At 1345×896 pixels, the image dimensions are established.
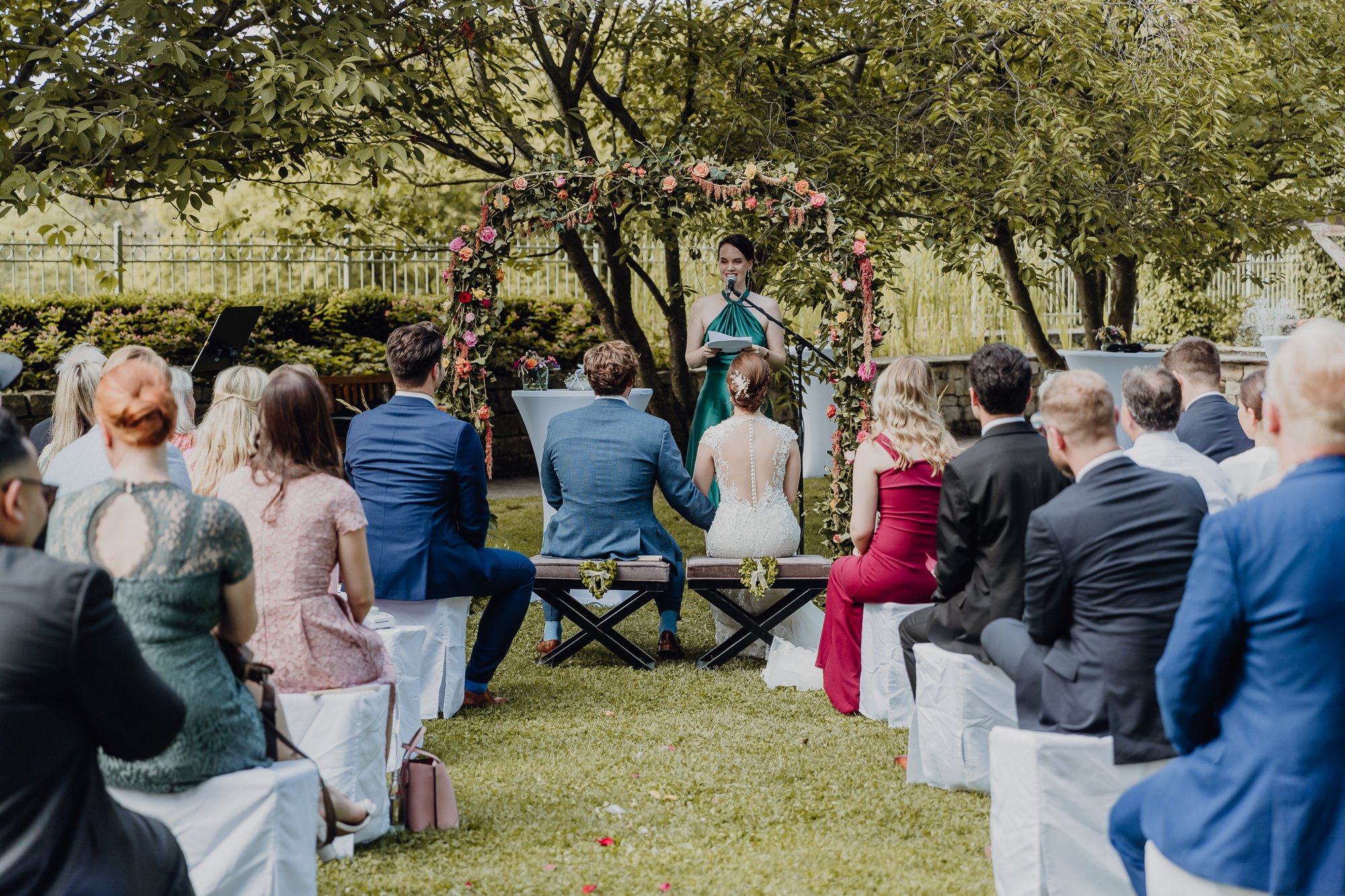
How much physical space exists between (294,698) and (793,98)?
657 centimetres

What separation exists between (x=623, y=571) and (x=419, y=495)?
1207 mm

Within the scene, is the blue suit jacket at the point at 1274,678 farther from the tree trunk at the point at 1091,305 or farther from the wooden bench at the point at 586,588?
the tree trunk at the point at 1091,305

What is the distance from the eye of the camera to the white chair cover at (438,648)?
5461mm

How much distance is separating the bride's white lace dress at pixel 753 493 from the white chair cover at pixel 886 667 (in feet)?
2.09

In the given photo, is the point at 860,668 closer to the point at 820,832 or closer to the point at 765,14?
the point at 820,832

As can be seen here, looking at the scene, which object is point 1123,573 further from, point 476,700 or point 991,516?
point 476,700

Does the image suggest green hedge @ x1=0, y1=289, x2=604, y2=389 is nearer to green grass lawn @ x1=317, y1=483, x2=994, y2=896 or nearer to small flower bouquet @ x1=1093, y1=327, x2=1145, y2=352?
small flower bouquet @ x1=1093, y1=327, x2=1145, y2=352

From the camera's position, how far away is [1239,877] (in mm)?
2479

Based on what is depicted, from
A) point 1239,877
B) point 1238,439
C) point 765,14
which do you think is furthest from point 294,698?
point 765,14

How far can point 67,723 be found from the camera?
2.28 m

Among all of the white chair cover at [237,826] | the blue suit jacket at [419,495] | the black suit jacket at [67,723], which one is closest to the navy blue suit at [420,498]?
the blue suit jacket at [419,495]

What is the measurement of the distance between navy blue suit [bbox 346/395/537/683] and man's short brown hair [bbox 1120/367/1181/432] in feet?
8.65

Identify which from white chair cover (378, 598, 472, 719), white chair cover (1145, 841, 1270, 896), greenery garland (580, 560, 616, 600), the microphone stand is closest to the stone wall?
the microphone stand

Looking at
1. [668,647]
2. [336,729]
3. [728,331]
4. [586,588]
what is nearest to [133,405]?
[336,729]
